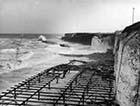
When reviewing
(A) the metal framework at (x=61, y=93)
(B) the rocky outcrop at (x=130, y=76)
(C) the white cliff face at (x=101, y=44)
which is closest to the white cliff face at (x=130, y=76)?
(B) the rocky outcrop at (x=130, y=76)

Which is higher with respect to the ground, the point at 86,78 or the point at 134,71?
the point at 134,71

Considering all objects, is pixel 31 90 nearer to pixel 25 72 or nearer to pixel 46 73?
pixel 46 73

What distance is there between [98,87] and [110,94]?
5.21 feet

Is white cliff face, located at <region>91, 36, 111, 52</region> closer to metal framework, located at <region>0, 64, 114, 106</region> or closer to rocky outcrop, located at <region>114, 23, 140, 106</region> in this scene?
metal framework, located at <region>0, 64, 114, 106</region>

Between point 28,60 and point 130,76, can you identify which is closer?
point 130,76

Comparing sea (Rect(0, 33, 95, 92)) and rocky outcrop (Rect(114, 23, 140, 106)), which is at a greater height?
rocky outcrop (Rect(114, 23, 140, 106))

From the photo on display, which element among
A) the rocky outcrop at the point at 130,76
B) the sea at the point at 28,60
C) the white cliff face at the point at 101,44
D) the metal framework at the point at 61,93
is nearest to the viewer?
the rocky outcrop at the point at 130,76

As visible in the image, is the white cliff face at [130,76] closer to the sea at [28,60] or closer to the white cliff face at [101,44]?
the sea at [28,60]

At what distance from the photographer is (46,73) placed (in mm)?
13695

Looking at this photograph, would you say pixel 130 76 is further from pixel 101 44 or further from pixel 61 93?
pixel 101 44

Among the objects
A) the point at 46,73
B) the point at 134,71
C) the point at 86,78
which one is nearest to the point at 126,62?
the point at 134,71

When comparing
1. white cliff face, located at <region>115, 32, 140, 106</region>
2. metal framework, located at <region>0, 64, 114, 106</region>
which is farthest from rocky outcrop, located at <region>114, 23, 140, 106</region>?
metal framework, located at <region>0, 64, 114, 106</region>

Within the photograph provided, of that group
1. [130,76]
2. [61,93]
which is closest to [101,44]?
[61,93]

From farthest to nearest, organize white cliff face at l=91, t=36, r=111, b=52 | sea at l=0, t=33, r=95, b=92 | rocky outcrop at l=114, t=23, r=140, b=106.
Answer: white cliff face at l=91, t=36, r=111, b=52, sea at l=0, t=33, r=95, b=92, rocky outcrop at l=114, t=23, r=140, b=106
